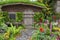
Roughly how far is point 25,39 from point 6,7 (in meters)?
7.12

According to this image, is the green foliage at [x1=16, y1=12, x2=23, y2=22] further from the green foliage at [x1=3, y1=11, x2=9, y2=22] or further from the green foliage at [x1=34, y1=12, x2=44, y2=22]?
the green foliage at [x1=34, y1=12, x2=44, y2=22]

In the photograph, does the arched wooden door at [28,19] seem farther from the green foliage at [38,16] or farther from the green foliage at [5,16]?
the green foliage at [5,16]

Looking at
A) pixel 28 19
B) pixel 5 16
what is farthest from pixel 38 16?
pixel 5 16

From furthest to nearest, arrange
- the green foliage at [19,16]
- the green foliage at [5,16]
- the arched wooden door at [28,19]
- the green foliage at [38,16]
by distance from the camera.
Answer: the arched wooden door at [28,19]
the green foliage at [38,16]
the green foliage at [19,16]
the green foliage at [5,16]

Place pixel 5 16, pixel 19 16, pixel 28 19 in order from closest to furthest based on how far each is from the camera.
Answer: pixel 5 16 → pixel 19 16 → pixel 28 19

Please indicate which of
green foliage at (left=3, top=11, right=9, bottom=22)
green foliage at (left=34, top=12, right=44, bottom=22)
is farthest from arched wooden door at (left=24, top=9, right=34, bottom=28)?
green foliage at (left=3, top=11, right=9, bottom=22)

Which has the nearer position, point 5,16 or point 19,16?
point 5,16

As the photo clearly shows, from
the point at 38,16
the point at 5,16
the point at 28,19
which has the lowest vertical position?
the point at 28,19

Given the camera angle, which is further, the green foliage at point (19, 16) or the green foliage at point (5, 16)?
the green foliage at point (19, 16)

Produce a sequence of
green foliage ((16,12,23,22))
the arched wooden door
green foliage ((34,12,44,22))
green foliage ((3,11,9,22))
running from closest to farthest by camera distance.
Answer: green foliage ((3,11,9,22)) < green foliage ((16,12,23,22)) < green foliage ((34,12,44,22)) < the arched wooden door

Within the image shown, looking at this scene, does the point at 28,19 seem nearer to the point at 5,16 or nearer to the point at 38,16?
the point at 38,16

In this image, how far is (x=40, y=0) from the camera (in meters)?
20.3

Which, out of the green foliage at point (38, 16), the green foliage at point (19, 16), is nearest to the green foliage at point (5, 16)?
the green foliage at point (19, 16)

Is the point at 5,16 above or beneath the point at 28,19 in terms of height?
above
